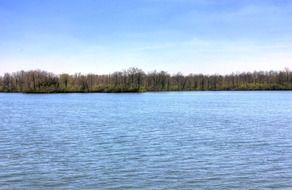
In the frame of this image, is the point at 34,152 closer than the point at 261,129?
Yes

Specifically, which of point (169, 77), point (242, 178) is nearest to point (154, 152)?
point (242, 178)

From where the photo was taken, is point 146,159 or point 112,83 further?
point 112,83

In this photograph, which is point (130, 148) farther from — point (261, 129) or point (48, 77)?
point (48, 77)

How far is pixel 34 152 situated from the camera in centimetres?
2169

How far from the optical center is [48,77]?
554 ft

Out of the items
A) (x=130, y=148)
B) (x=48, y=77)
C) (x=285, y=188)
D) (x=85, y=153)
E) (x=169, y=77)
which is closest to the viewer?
(x=285, y=188)

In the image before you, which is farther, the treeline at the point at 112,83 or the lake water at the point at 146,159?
the treeline at the point at 112,83

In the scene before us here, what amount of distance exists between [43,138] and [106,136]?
3.93 meters

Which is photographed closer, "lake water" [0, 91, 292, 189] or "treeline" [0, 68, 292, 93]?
"lake water" [0, 91, 292, 189]

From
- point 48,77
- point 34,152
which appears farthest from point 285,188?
point 48,77

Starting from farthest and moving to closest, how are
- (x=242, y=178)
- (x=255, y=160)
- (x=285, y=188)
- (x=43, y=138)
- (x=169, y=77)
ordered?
(x=169, y=77), (x=43, y=138), (x=255, y=160), (x=242, y=178), (x=285, y=188)

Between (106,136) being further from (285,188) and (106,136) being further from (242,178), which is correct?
(285,188)

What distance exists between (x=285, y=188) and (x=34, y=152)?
1240cm

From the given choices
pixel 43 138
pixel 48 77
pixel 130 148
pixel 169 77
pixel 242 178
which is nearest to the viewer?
pixel 242 178
